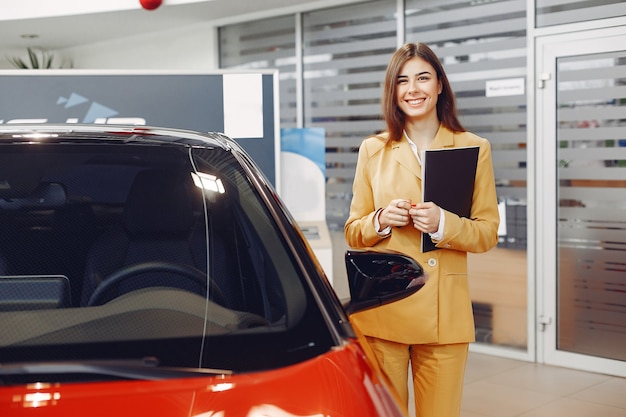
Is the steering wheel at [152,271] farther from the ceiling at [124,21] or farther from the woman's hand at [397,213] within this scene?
the ceiling at [124,21]

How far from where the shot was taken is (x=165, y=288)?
1486mm

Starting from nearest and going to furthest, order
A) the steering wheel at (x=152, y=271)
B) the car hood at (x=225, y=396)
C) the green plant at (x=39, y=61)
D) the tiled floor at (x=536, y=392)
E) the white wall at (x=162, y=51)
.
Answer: the car hood at (x=225, y=396) < the steering wheel at (x=152, y=271) < the tiled floor at (x=536, y=392) < the white wall at (x=162, y=51) < the green plant at (x=39, y=61)

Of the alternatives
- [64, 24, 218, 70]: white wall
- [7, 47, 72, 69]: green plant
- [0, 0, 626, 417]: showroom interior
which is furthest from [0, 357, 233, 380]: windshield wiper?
[7, 47, 72, 69]: green plant

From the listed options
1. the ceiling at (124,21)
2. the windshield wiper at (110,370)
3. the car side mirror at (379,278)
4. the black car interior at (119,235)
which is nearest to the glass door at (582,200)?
the ceiling at (124,21)

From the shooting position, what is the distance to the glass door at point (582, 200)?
525 centimetres

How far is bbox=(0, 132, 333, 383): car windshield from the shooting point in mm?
1336

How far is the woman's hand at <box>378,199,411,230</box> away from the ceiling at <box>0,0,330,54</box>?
492 centimetres

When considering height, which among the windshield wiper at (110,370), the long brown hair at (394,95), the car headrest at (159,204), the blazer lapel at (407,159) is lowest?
the windshield wiper at (110,370)

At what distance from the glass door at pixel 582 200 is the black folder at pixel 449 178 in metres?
Result: 3.10

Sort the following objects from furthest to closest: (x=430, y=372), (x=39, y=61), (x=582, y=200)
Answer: (x=39, y=61), (x=582, y=200), (x=430, y=372)

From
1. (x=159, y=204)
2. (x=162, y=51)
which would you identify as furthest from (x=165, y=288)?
(x=162, y=51)

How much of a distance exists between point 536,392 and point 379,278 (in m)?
3.52

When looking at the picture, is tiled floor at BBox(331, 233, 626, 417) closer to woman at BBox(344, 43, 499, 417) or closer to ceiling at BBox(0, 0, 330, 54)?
woman at BBox(344, 43, 499, 417)

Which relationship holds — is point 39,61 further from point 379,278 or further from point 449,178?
point 379,278
